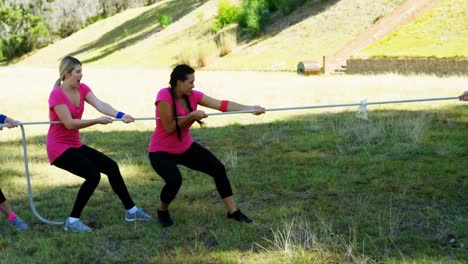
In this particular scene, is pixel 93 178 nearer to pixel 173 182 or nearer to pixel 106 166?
pixel 106 166

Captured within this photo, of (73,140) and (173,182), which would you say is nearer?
(173,182)

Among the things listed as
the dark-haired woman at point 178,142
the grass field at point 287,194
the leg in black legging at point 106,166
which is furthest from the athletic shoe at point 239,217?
the leg in black legging at point 106,166

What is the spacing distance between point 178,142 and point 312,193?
1725 millimetres

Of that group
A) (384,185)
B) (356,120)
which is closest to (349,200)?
(384,185)

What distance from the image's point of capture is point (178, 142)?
238 inches

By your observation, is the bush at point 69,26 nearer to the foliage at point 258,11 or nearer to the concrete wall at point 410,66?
the foliage at point 258,11

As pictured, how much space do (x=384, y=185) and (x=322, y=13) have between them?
2741 centimetres

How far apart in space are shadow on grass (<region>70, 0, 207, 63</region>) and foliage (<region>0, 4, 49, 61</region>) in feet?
35.2

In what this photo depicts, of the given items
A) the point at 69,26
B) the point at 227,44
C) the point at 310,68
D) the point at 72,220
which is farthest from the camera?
the point at 69,26

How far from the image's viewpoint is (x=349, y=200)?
657cm

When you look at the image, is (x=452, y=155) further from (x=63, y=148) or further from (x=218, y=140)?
(x=63, y=148)

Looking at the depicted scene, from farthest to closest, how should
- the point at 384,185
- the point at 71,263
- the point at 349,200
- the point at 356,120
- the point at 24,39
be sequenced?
the point at 24,39 → the point at 356,120 → the point at 384,185 → the point at 349,200 → the point at 71,263

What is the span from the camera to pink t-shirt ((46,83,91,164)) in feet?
19.3

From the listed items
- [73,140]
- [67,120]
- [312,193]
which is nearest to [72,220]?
[73,140]
